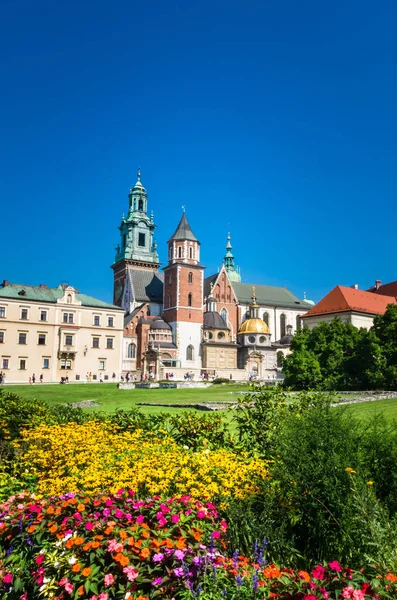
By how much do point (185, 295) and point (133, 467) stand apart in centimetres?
6144

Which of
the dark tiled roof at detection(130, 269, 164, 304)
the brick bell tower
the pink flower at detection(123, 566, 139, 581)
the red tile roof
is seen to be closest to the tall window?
the brick bell tower

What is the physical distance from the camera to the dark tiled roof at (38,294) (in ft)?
171

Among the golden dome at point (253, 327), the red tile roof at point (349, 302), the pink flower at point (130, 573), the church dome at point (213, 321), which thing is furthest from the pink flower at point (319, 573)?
the golden dome at point (253, 327)

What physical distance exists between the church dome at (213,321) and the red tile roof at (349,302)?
12101 millimetres

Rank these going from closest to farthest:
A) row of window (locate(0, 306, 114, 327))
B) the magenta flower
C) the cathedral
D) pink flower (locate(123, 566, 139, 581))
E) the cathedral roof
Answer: pink flower (locate(123, 566, 139, 581)), the magenta flower, row of window (locate(0, 306, 114, 327)), the cathedral, the cathedral roof

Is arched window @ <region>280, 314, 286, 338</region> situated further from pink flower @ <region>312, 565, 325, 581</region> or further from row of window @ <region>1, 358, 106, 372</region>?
pink flower @ <region>312, 565, 325, 581</region>

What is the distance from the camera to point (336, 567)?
12.4 ft

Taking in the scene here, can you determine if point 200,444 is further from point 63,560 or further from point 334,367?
point 334,367

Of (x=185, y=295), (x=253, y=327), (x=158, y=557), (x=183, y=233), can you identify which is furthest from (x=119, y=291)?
(x=158, y=557)

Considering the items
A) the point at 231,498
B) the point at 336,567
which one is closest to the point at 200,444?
the point at 231,498

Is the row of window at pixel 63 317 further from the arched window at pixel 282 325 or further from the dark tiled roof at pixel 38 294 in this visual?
the arched window at pixel 282 325

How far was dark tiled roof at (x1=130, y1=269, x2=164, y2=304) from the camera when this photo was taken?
7428 cm

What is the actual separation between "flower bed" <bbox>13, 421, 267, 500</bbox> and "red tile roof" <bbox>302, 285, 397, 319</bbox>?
5581 centimetres

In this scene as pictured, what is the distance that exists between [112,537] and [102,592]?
53 cm
